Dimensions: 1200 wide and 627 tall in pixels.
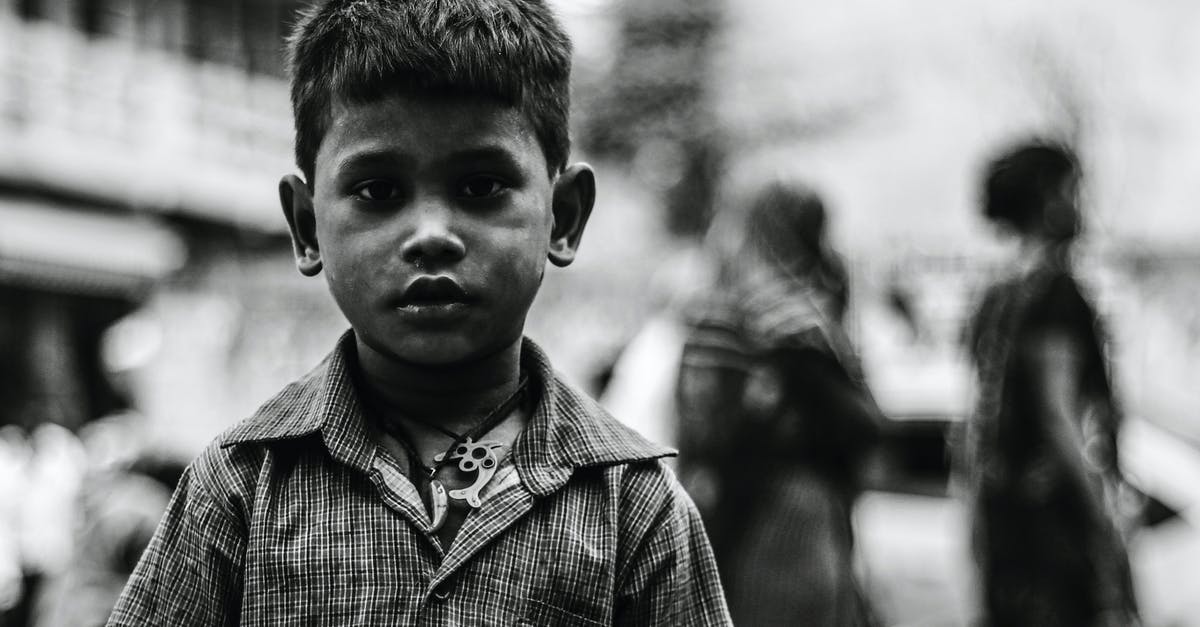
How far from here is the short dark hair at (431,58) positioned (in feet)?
4.45

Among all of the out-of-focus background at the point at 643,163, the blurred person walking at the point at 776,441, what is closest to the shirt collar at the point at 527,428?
the blurred person walking at the point at 776,441

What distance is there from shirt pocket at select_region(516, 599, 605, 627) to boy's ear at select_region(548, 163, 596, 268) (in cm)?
45

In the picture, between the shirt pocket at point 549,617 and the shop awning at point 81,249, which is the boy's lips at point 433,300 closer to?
the shirt pocket at point 549,617

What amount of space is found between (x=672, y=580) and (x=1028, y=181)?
3097mm

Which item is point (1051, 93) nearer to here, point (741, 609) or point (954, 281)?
point (954, 281)

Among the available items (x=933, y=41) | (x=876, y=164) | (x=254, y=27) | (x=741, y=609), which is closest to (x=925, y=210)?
(x=876, y=164)

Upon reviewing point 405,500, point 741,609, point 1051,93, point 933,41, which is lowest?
→ point 741,609

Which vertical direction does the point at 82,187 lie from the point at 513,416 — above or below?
above

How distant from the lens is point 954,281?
15.0 metres

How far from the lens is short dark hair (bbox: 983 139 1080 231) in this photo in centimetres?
410

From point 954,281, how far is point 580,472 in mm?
14294

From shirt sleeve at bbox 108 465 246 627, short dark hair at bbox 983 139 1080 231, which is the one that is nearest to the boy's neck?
shirt sleeve at bbox 108 465 246 627

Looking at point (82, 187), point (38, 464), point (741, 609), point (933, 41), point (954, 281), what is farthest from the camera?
point (933, 41)

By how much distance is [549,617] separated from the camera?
1358 mm
